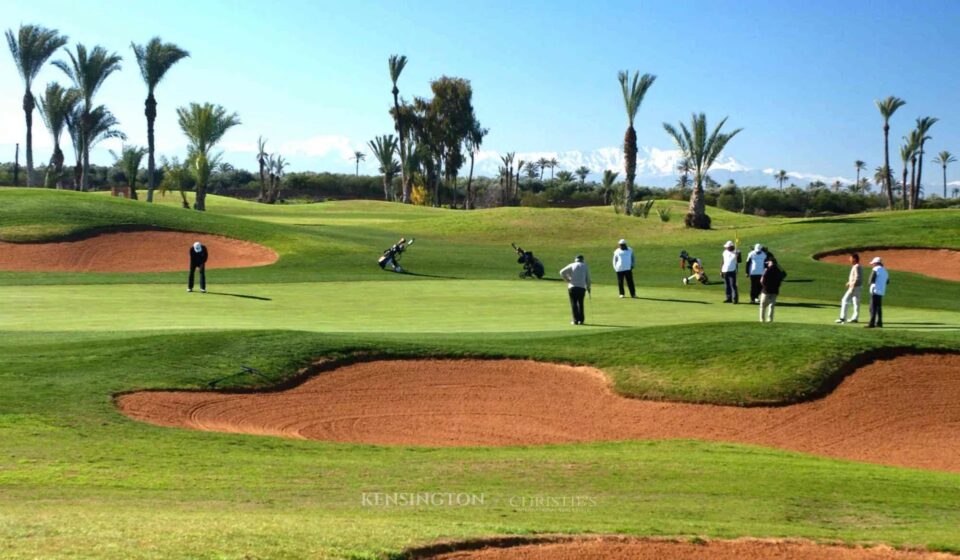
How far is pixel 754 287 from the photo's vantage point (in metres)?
33.0

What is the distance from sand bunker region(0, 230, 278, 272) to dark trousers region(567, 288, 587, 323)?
73.8 ft

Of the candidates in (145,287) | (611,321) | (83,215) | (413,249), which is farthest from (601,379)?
(83,215)

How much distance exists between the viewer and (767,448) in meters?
15.2

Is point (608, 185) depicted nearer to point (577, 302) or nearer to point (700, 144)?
point (700, 144)

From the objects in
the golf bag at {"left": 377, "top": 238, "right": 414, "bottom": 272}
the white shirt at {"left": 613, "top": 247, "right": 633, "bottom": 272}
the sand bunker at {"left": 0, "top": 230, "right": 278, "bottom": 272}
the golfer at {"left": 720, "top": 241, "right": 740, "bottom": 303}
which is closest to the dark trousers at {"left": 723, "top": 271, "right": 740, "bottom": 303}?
the golfer at {"left": 720, "top": 241, "right": 740, "bottom": 303}

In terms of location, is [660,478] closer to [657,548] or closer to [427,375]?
[657,548]

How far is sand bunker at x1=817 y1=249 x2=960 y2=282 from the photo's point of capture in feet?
153

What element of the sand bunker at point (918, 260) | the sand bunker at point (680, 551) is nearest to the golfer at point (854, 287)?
the sand bunker at point (680, 551)

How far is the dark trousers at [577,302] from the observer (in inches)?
1038

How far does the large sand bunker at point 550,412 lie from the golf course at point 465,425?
0.05m

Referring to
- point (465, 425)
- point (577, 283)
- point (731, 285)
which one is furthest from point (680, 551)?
point (731, 285)

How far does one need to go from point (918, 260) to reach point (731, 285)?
60.9 feet

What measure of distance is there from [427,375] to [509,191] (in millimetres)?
119615

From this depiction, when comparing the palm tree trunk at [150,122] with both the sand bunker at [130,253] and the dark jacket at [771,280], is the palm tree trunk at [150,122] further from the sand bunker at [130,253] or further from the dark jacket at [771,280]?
the dark jacket at [771,280]
